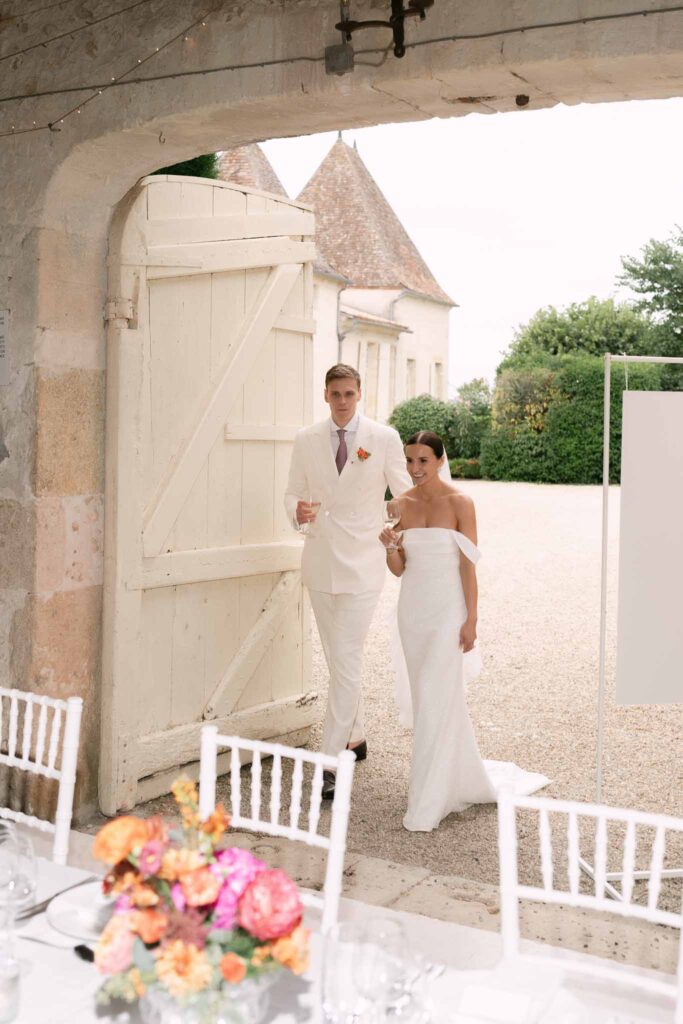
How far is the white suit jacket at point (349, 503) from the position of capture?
16.6 ft

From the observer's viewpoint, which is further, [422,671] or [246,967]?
[422,671]

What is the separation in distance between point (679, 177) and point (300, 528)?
31651 mm

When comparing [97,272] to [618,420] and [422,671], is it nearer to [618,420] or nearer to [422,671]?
[422,671]

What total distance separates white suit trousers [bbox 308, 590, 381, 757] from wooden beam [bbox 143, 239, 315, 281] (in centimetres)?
154

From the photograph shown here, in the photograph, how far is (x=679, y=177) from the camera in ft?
110

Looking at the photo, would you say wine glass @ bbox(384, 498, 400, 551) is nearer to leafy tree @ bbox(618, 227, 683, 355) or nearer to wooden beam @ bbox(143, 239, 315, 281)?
wooden beam @ bbox(143, 239, 315, 281)

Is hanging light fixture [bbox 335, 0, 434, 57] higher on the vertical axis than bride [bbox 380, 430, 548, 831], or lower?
higher

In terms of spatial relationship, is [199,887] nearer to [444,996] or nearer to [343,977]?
[343,977]

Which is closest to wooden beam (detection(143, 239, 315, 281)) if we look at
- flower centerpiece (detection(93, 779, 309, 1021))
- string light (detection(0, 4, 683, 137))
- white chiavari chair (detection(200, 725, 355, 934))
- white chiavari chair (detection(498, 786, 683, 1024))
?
string light (detection(0, 4, 683, 137))

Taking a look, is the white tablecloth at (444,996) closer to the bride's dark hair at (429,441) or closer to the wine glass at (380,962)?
the wine glass at (380,962)

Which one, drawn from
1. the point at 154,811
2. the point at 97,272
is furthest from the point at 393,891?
the point at 97,272

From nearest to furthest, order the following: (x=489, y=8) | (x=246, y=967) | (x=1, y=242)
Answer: (x=246, y=967) → (x=489, y=8) → (x=1, y=242)

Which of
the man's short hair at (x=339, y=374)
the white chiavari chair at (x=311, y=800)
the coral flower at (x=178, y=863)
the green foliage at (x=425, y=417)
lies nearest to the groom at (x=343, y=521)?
the man's short hair at (x=339, y=374)

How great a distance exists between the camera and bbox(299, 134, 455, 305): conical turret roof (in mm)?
29328
